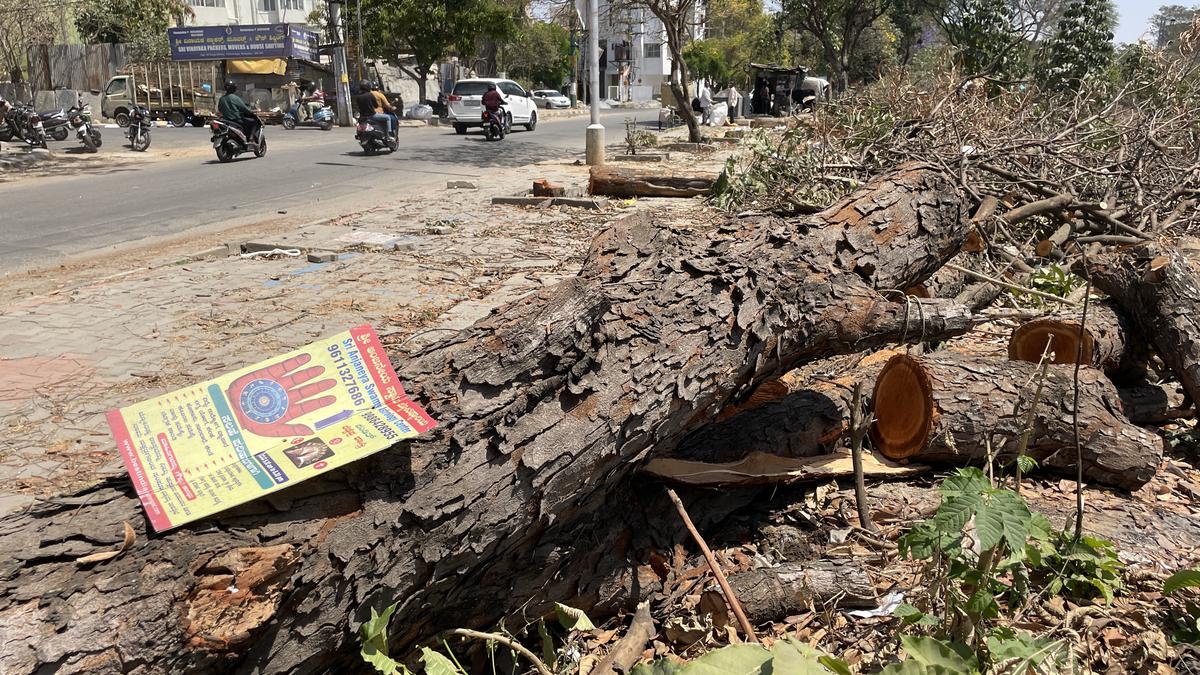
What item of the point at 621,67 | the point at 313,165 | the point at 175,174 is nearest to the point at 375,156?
the point at 313,165

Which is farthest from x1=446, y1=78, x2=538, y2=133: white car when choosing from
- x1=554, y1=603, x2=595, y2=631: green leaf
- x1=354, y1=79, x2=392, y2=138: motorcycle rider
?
x1=554, y1=603, x2=595, y2=631: green leaf

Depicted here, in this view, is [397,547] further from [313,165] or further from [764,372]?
[313,165]

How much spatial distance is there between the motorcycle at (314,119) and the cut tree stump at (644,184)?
60.5 feet

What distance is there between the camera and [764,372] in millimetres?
2971

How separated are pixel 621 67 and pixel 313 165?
64085 mm

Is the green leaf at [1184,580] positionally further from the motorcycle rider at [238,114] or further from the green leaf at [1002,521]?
the motorcycle rider at [238,114]

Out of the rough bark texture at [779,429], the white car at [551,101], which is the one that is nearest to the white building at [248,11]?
the white car at [551,101]

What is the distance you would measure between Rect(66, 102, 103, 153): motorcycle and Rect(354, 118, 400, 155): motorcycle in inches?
230

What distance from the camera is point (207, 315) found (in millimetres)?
6062

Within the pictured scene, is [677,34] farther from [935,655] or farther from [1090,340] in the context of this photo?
[935,655]

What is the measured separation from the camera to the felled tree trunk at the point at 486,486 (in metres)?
1.83

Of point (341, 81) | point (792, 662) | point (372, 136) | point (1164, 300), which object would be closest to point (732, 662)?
point (792, 662)

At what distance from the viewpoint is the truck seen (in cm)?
2909

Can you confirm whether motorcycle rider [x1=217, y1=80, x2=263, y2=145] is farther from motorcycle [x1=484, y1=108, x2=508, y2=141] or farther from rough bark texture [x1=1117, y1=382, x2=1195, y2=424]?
rough bark texture [x1=1117, y1=382, x2=1195, y2=424]
